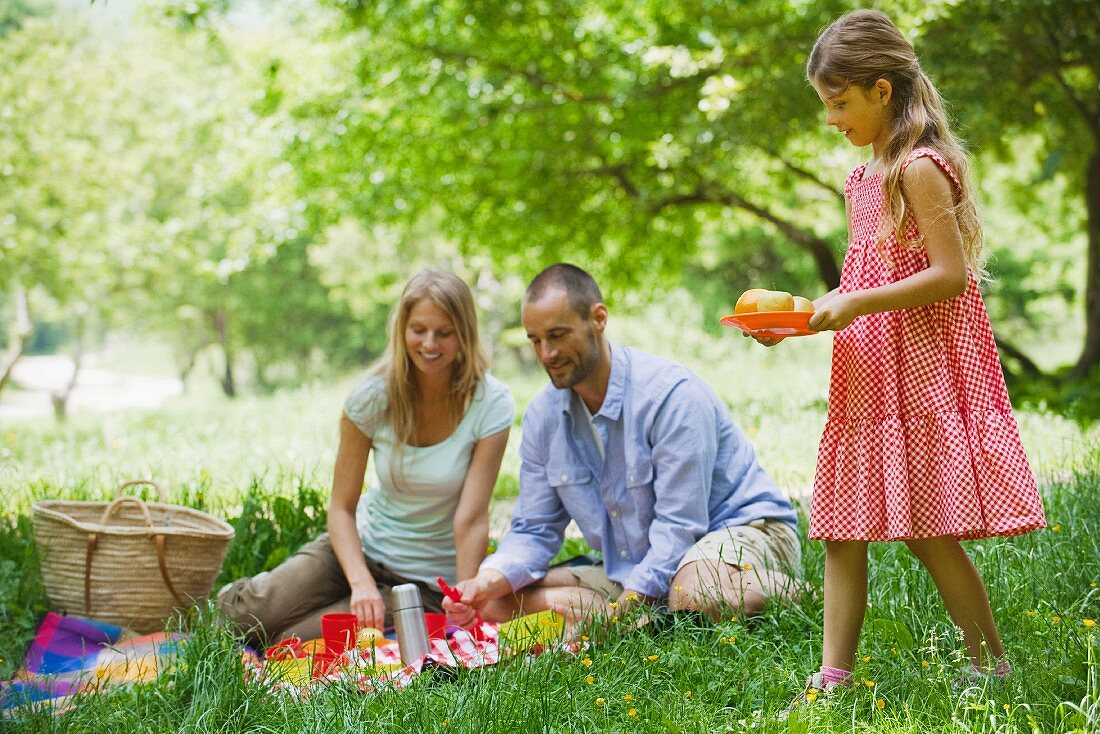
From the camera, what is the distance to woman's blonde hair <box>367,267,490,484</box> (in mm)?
3895

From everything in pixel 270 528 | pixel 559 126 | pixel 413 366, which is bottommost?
pixel 270 528

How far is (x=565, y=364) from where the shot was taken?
140 inches

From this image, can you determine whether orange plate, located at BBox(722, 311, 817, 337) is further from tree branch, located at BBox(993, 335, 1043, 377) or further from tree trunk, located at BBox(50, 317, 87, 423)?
tree trunk, located at BBox(50, 317, 87, 423)

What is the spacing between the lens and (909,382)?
2.59 metres

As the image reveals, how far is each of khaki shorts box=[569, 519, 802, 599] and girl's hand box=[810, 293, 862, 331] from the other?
1089 millimetres

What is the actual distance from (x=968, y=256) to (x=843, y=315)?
19.4 inches

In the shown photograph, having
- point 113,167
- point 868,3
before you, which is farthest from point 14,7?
point 868,3

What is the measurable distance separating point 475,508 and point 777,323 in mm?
1810

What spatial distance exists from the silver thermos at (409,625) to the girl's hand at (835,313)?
61.0 inches

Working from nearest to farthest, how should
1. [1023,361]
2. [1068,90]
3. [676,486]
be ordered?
[676,486], [1068,90], [1023,361]

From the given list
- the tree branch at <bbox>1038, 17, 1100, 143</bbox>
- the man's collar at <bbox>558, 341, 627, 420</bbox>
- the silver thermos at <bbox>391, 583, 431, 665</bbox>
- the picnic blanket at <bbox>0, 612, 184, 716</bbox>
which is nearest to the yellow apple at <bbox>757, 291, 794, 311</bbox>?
the man's collar at <bbox>558, 341, 627, 420</bbox>

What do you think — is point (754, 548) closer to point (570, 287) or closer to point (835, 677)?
point (835, 677)

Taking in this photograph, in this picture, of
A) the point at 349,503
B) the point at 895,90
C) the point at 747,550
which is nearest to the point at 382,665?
the point at 349,503

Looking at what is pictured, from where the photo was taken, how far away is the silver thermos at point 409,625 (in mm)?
3219
